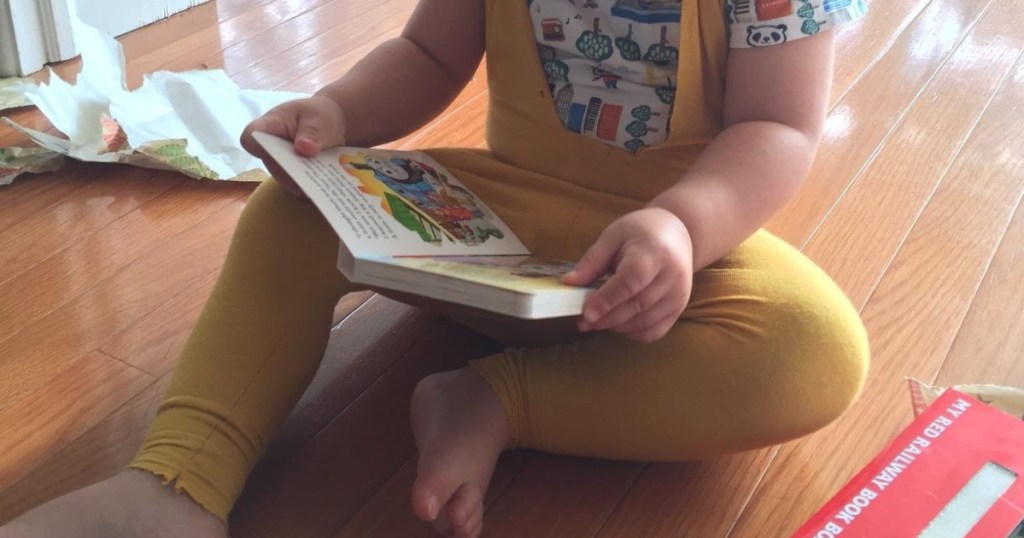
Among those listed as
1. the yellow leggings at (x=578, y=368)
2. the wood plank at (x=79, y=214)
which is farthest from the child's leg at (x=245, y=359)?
the wood plank at (x=79, y=214)

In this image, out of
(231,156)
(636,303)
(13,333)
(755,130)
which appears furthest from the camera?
(231,156)

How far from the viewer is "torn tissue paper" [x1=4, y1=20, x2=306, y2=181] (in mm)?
1059

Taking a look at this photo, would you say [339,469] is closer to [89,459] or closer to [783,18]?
[89,459]

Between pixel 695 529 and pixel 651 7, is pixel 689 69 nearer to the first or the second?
pixel 651 7

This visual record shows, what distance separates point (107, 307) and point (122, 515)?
0.31 m

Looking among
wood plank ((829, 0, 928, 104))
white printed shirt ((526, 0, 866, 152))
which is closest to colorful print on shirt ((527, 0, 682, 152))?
white printed shirt ((526, 0, 866, 152))

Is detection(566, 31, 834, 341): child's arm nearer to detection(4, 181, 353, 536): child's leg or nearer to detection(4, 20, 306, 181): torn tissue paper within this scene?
detection(4, 181, 353, 536): child's leg

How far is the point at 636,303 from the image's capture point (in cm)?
56

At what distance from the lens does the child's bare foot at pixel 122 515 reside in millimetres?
573

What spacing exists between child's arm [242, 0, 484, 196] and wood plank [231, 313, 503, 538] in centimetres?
19

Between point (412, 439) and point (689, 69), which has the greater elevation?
point (689, 69)

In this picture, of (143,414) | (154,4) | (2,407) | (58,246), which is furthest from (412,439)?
(154,4)

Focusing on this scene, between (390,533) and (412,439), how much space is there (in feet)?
0.29

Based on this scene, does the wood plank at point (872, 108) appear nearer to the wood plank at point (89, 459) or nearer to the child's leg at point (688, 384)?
the child's leg at point (688, 384)
